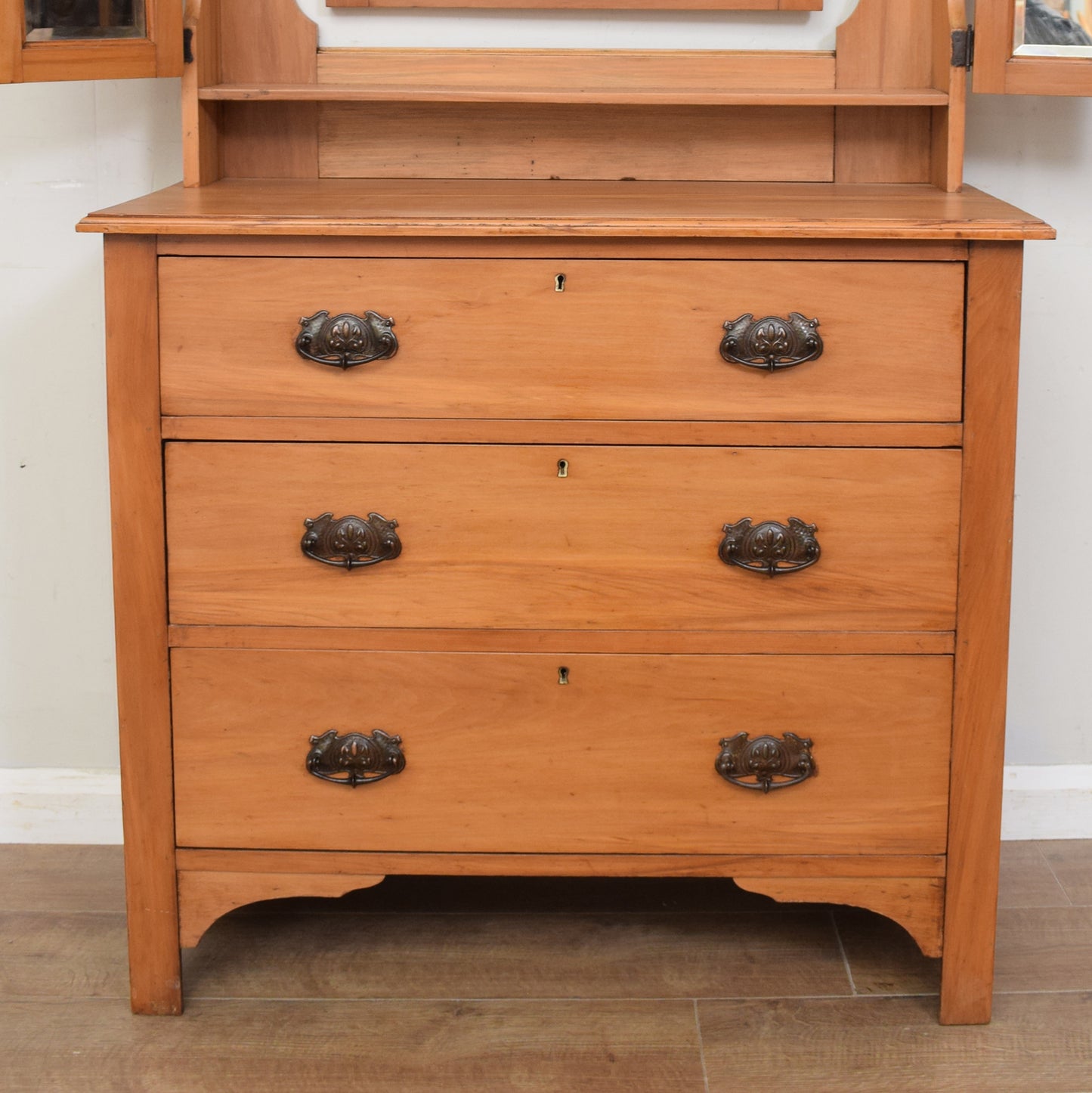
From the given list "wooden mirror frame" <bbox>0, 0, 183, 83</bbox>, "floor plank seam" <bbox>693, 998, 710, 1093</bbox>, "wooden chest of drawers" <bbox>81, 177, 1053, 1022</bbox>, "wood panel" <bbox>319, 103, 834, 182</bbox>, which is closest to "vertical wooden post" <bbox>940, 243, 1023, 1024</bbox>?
"wooden chest of drawers" <bbox>81, 177, 1053, 1022</bbox>

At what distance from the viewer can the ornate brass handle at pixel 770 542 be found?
175 centimetres

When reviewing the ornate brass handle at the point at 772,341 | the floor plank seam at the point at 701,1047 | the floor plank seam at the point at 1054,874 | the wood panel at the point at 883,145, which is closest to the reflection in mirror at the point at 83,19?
the ornate brass handle at the point at 772,341

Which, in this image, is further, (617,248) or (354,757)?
(354,757)

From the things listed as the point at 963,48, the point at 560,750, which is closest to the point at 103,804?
the point at 560,750

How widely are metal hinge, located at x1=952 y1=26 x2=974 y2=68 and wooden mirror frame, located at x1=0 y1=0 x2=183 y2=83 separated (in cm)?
109

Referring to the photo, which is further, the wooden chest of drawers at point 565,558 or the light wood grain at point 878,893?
the light wood grain at point 878,893

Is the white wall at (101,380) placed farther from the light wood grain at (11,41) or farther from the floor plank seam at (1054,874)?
the light wood grain at (11,41)

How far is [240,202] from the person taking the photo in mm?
1813

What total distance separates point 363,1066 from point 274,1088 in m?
0.11

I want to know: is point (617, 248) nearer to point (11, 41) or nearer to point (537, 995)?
point (11, 41)

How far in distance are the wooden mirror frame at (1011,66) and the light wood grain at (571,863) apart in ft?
3.47

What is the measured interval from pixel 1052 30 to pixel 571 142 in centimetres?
69

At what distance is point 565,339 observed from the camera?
5.61 ft

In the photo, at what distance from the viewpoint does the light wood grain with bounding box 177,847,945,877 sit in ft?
6.09
